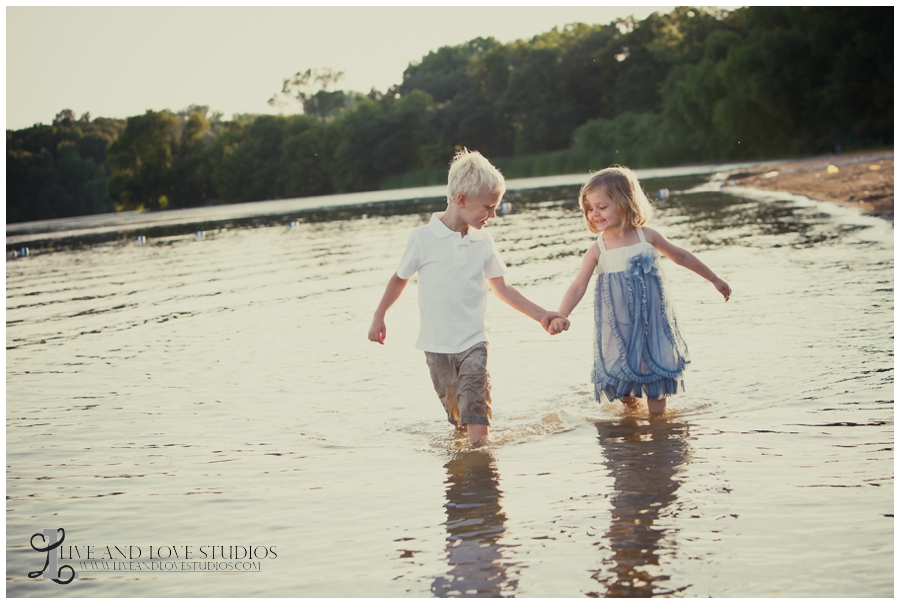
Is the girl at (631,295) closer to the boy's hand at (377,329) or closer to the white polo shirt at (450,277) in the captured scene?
the white polo shirt at (450,277)

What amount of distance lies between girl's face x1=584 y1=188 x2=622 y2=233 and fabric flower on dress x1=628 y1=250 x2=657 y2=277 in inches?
8.7

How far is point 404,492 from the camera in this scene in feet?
15.4

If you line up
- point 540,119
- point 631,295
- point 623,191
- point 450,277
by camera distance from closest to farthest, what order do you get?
1. point 450,277
2. point 623,191
3. point 631,295
4. point 540,119

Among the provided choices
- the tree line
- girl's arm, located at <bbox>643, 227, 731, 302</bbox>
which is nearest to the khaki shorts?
girl's arm, located at <bbox>643, 227, 731, 302</bbox>

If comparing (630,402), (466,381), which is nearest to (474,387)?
(466,381)

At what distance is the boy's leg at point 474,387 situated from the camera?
5125 mm

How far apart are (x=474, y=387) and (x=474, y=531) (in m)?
1.21

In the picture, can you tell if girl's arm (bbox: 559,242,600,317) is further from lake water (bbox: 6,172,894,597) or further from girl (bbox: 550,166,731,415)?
lake water (bbox: 6,172,894,597)

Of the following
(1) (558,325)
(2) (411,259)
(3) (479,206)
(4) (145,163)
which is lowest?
(1) (558,325)

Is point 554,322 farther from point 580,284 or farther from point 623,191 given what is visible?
point 623,191

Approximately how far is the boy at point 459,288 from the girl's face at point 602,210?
29.3 inches

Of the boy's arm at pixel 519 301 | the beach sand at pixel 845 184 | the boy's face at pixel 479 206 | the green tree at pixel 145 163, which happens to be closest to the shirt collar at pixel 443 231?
the boy's face at pixel 479 206

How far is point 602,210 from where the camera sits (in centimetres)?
562

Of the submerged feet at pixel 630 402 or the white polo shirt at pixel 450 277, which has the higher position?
the white polo shirt at pixel 450 277
